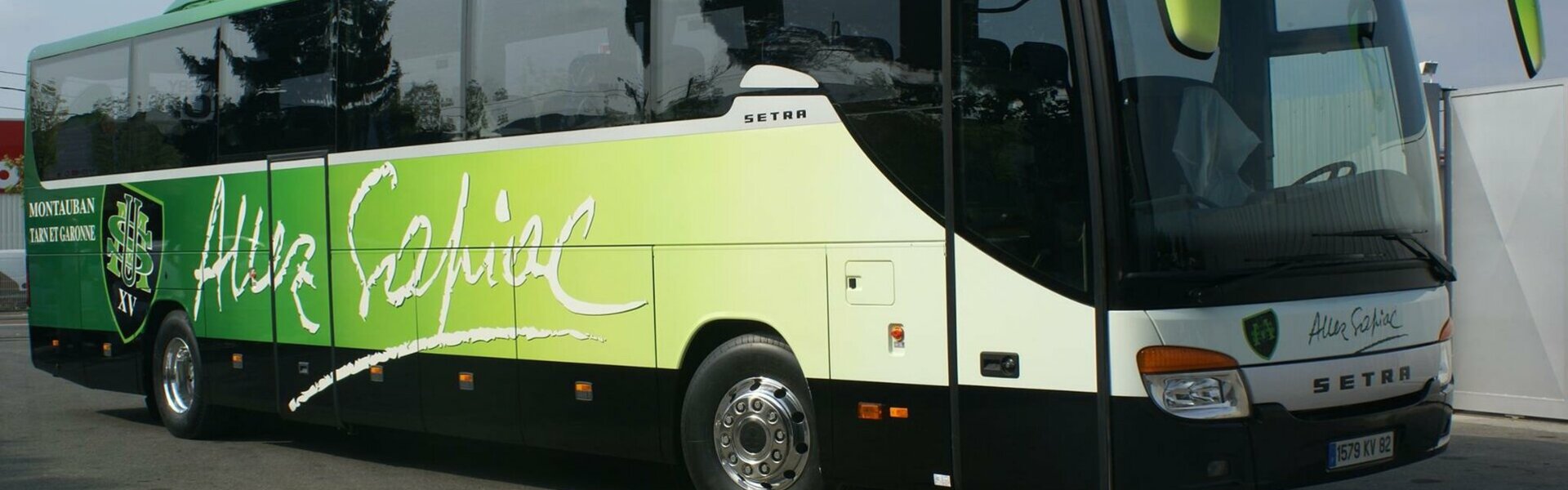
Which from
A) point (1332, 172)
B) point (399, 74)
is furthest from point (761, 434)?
point (399, 74)

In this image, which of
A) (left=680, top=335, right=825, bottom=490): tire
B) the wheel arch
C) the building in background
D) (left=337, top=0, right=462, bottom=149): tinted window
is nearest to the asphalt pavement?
the wheel arch

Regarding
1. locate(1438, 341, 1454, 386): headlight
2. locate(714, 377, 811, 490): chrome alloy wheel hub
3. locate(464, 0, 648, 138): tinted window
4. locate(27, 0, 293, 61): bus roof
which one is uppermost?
locate(27, 0, 293, 61): bus roof

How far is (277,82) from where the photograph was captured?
11281 mm

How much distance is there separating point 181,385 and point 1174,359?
9082mm

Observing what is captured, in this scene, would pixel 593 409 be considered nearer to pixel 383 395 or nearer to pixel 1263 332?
pixel 383 395

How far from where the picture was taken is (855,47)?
7379mm

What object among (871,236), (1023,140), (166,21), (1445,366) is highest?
(166,21)

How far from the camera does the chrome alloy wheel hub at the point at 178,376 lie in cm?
1250

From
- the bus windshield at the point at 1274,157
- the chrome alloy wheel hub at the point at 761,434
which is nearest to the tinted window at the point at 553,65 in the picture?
the chrome alloy wheel hub at the point at 761,434

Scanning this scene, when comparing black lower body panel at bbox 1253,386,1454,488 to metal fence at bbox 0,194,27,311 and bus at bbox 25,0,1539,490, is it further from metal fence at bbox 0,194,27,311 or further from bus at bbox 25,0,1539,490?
metal fence at bbox 0,194,27,311

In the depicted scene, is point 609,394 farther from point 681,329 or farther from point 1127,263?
point 1127,263

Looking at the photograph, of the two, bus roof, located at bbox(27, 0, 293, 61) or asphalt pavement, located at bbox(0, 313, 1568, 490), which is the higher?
bus roof, located at bbox(27, 0, 293, 61)

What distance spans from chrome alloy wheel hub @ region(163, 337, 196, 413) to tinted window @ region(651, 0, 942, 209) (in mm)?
6112

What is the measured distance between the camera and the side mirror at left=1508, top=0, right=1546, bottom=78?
289 inches
